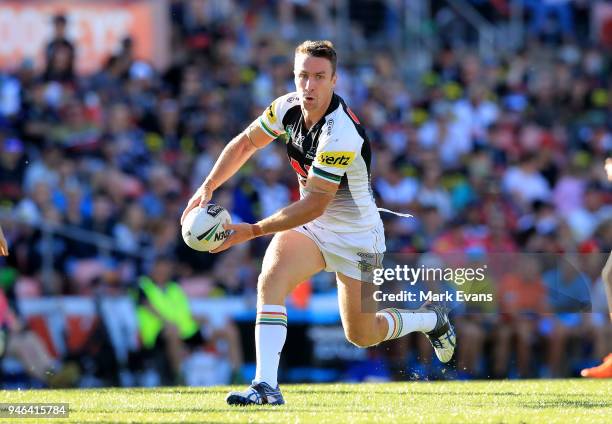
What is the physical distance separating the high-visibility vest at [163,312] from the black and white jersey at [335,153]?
4.78m

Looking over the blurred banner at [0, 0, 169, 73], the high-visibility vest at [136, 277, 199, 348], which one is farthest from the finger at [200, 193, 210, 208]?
the blurred banner at [0, 0, 169, 73]

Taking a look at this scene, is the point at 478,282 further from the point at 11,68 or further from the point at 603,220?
the point at 11,68

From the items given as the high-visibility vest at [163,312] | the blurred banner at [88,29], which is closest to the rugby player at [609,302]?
the high-visibility vest at [163,312]

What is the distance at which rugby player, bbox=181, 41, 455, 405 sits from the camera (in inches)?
301

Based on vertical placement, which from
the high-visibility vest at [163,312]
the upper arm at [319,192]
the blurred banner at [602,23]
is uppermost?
the upper arm at [319,192]

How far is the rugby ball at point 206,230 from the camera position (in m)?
7.45

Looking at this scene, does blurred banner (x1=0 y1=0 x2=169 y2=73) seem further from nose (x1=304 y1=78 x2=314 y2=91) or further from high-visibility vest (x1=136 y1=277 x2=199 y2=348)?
nose (x1=304 y1=78 x2=314 y2=91)

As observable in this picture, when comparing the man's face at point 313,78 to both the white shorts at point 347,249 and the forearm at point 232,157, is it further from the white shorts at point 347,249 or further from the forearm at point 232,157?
the white shorts at point 347,249

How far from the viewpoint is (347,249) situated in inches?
325

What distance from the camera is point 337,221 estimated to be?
830cm

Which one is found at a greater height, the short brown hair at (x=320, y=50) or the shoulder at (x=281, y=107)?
the short brown hair at (x=320, y=50)

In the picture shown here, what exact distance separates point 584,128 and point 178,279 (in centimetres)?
833

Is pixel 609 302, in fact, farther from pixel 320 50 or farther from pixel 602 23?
pixel 602 23

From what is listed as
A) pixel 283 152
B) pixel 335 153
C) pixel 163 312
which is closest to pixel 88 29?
pixel 283 152
